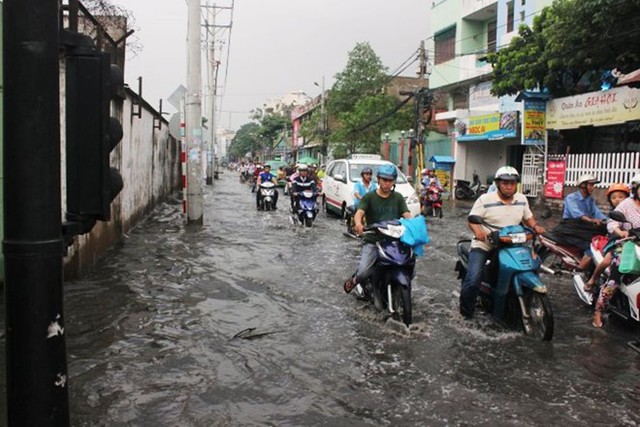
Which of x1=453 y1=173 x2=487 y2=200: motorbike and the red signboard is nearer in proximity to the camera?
the red signboard

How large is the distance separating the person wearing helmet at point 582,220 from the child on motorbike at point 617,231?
797 mm

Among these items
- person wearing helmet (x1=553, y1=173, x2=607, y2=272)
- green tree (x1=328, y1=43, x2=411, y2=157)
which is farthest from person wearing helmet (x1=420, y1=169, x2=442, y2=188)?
green tree (x1=328, y1=43, x2=411, y2=157)

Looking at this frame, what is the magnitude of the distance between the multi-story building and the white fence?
3.20 metres

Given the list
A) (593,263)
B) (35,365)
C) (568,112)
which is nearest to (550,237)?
(593,263)

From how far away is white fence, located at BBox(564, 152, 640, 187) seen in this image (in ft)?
49.3

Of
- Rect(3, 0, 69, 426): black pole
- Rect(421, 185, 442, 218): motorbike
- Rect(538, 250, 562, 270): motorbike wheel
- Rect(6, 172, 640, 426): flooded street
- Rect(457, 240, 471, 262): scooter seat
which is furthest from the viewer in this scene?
Rect(421, 185, 442, 218): motorbike

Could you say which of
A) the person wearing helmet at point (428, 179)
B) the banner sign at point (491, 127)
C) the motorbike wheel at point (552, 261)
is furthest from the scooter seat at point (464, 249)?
the banner sign at point (491, 127)

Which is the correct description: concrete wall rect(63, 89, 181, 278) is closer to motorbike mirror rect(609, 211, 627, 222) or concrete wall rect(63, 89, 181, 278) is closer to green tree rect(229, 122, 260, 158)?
motorbike mirror rect(609, 211, 627, 222)

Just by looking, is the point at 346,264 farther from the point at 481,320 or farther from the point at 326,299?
the point at 481,320

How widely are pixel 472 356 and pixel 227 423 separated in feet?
7.63

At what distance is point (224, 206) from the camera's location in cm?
2039

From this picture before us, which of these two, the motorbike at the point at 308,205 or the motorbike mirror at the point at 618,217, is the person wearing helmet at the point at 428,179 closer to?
the motorbike at the point at 308,205

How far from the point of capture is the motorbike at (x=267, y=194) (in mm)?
18516

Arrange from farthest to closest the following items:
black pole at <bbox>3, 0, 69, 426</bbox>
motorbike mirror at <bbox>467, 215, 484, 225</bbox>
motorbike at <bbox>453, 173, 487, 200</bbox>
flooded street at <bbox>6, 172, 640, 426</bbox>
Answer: motorbike at <bbox>453, 173, 487, 200</bbox>
motorbike mirror at <bbox>467, 215, 484, 225</bbox>
flooded street at <bbox>6, 172, 640, 426</bbox>
black pole at <bbox>3, 0, 69, 426</bbox>
